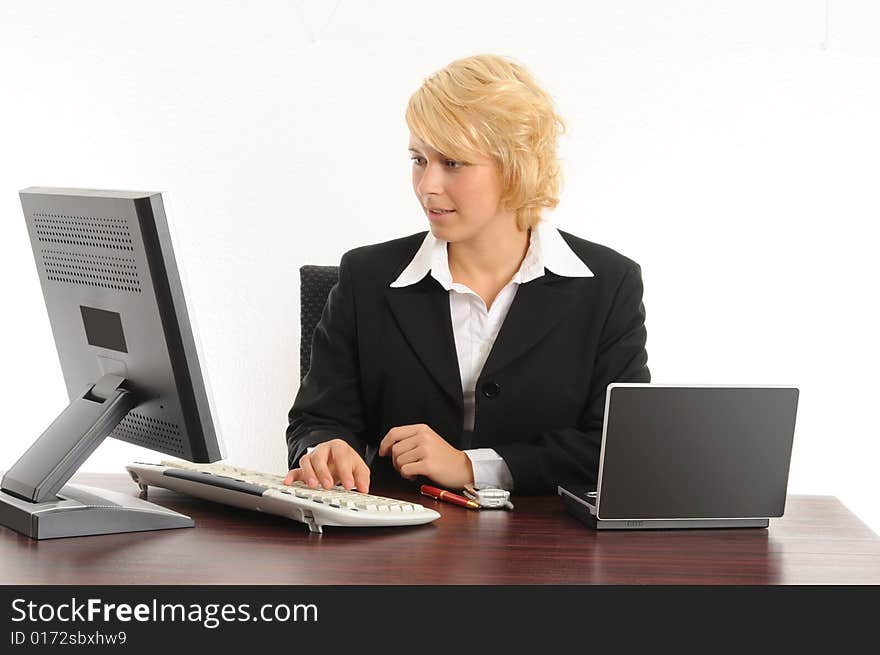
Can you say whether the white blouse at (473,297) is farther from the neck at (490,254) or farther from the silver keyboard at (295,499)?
the silver keyboard at (295,499)

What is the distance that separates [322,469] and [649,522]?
0.45 meters

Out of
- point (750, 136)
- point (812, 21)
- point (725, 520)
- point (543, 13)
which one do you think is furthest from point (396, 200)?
point (725, 520)

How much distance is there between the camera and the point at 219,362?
297 cm

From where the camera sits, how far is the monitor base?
1.30 m

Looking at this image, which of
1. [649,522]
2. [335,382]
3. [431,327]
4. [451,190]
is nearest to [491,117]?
[451,190]

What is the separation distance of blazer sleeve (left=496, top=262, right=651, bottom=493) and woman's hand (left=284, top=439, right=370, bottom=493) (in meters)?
0.25

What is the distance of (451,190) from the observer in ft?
6.00

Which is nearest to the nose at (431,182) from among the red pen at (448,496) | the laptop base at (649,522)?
the red pen at (448,496)

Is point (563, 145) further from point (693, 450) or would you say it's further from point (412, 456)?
point (693, 450)

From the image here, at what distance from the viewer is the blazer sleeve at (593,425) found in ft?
5.49

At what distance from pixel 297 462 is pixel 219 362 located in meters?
1.28

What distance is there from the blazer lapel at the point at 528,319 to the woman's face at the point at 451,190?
0.16 meters

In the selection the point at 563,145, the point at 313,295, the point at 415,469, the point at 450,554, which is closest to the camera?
the point at 450,554
